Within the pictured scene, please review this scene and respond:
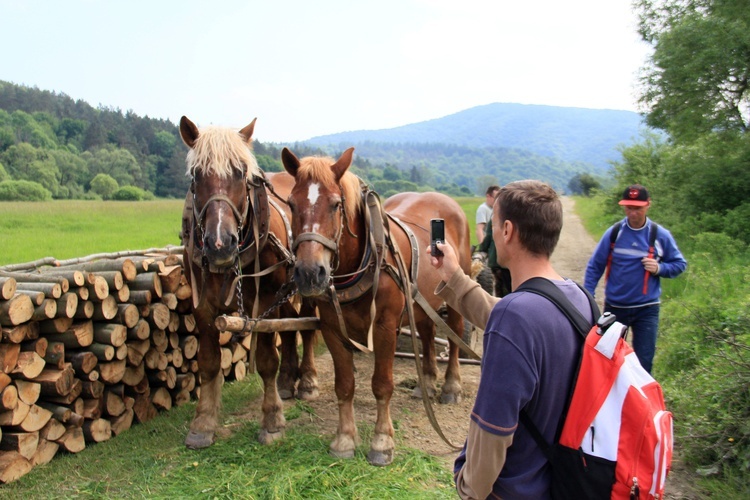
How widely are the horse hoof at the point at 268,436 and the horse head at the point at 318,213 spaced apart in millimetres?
1566

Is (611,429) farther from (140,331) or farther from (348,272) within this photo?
(140,331)

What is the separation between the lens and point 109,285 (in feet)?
14.8

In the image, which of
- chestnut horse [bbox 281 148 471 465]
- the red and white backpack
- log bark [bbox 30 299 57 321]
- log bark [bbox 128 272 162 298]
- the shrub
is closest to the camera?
the red and white backpack

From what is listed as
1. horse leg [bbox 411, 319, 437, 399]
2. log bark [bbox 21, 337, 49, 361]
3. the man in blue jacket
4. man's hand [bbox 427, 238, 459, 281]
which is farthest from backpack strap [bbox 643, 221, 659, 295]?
log bark [bbox 21, 337, 49, 361]

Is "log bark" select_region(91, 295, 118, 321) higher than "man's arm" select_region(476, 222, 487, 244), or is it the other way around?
"man's arm" select_region(476, 222, 487, 244)

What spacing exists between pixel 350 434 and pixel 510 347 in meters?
2.92

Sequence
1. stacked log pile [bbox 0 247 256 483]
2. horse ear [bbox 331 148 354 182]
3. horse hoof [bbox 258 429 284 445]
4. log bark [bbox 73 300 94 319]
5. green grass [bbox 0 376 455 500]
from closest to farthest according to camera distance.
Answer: green grass [bbox 0 376 455 500] → horse ear [bbox 331 148 354 182] → stacked log pile [bbox 0 247 256 483] → log bark [bbox 73 300 94 319] → horse hoof [bbox 258 429 284 445]

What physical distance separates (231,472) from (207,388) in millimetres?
878

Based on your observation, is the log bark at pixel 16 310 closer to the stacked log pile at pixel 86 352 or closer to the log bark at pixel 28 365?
the stacked log pile at pixel 86 352

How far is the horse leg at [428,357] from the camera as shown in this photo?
18.5 ft

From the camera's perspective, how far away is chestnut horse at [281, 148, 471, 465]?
137 inches

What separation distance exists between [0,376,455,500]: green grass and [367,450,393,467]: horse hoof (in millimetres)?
49

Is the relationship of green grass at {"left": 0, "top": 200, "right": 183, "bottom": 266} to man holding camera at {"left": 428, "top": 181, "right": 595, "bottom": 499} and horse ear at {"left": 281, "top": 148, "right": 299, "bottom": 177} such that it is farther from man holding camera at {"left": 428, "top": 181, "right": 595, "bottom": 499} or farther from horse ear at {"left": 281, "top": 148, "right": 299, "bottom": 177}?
man holding camera at {"left": 428, "top": 181, "right": 595, "bottom": 499}

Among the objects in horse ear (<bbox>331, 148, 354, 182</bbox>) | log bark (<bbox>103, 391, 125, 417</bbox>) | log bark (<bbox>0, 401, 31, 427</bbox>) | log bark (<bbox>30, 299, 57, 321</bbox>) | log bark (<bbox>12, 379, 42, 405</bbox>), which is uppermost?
horse ear (<bbox>331, 148, 354, 182</bbox>)
